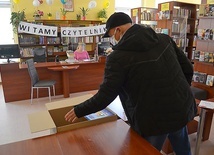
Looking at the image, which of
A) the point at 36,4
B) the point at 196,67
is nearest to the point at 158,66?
the point at 196,67

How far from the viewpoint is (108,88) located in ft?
3.66

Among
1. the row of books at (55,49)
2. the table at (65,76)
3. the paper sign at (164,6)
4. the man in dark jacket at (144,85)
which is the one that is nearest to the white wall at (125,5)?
the paper sign at (164,6)

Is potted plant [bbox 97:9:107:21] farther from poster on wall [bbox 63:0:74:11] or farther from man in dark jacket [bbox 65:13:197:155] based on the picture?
→ man in dark jacket [bbox 65:13:197:155]

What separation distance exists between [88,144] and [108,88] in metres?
0.35

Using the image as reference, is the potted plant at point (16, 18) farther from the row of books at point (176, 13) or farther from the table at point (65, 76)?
the row of books at point (176, 13)

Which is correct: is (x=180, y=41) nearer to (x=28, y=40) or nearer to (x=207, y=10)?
(x=207, y=10)

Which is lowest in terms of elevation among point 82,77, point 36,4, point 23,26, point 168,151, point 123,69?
point 168,151

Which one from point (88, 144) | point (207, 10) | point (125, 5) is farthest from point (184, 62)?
point (125, 5)

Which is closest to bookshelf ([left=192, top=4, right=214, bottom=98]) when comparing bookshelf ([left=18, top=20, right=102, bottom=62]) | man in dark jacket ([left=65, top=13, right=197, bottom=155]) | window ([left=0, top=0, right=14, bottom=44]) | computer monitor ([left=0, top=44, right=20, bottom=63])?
man in dark jacket ([left=65, top=13, right=197, bottom=155])

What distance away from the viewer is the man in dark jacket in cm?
111

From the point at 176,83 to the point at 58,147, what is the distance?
798 millimetres

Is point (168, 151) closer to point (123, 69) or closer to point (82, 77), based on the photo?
point (123, 69)

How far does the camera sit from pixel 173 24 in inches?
203

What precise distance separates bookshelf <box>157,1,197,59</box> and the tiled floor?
3.14 metres
